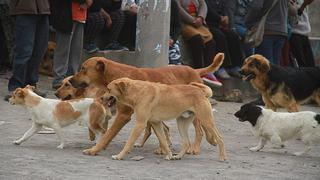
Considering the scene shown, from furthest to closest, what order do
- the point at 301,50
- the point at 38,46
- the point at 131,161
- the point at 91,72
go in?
1. the point at 301,50
2. the point at 38,46
3. the point at 91,72
4. the point at 131,161

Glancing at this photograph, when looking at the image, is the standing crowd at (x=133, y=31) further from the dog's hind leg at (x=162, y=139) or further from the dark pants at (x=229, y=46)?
the dog's hind leg at (x=162, y=139)

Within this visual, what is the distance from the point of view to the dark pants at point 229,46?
13.2 metres

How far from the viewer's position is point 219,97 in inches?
517

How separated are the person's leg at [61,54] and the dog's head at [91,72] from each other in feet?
8.84

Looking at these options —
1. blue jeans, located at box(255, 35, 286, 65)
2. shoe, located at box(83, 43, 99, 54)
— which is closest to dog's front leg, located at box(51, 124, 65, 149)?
shoe, located at box(83, 43, 99, 54)

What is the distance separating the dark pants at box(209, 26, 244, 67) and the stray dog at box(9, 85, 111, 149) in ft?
18.4

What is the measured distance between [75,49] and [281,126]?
3.70 m

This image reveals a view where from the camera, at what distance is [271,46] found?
12594mm

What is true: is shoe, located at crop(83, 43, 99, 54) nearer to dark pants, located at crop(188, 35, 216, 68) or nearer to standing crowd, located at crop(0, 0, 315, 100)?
standing crowd, located at crop(0, 0, 315, 100)

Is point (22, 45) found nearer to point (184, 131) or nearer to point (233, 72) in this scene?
point (184, 131)

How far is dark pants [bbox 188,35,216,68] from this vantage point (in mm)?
12617

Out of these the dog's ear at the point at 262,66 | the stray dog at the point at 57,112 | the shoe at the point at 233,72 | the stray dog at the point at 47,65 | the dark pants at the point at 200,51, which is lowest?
the shoe at the point at 233,72

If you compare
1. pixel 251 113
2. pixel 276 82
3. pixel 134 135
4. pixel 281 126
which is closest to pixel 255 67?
pixel 276 82

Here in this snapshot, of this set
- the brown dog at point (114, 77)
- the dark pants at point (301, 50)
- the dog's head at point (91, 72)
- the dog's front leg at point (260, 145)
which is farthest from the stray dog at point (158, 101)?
the dark pants at point (301, 50)
